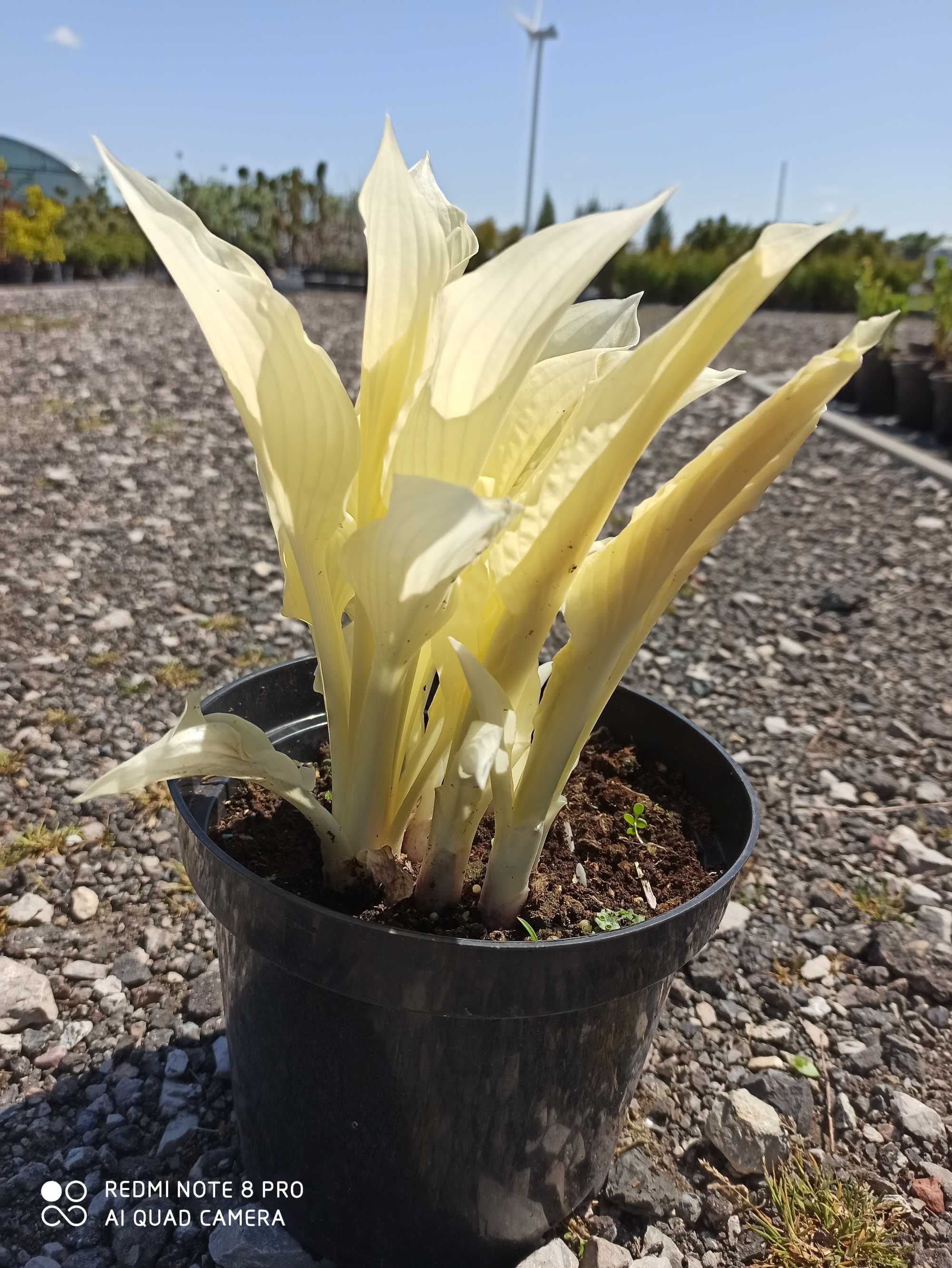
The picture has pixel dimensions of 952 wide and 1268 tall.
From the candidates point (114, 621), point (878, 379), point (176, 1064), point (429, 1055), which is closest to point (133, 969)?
point (176, 1064)

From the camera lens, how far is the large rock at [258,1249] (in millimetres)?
1015

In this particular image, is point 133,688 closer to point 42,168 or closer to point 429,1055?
point 429,1055

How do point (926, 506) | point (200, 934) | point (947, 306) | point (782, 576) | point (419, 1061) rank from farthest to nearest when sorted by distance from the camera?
point (947, 306), point (926, 506), point (782, 576), point (200, 934), point (419, 1061)

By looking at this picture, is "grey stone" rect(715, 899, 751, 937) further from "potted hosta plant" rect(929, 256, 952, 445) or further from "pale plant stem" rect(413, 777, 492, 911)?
"potted hosta plant" rect(929, 256, 952, 445)

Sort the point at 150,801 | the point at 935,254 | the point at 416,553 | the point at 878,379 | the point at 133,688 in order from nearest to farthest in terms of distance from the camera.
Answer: the point at 416,553, the point at 150,801, the point at 133,688, the point at 878,379, the point at 935,254

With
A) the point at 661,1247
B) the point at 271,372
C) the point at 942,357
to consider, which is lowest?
the point at 661,1247

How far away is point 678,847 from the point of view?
1.06 m

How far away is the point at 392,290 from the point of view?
77 centimetres

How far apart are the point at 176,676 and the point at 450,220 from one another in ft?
5.16

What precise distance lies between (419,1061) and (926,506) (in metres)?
3.74

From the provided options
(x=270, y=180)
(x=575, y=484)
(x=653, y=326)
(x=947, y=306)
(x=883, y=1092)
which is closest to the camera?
(x=575, y=484)

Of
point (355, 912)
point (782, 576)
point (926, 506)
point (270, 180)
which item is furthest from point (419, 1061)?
point (270, 180)

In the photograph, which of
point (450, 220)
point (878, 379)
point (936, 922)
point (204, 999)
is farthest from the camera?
point (878, 379)

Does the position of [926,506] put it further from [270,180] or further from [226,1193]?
[270,180]
